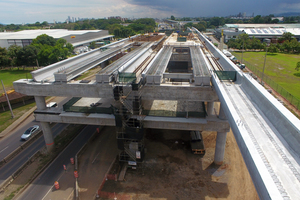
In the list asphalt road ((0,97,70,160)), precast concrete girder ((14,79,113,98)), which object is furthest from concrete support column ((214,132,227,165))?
asphalt road ((0,97,70,160))

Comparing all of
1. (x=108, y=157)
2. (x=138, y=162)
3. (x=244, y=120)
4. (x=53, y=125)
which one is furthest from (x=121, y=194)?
(x=53, y=125)

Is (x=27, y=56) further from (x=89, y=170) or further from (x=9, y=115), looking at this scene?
(x=89, y=170)

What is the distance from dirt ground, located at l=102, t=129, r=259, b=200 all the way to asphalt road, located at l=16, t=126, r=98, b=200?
5.93 metres

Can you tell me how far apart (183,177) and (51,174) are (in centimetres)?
1420

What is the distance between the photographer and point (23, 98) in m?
39.2

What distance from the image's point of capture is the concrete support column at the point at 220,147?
2048cm

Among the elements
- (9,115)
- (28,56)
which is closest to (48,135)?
(9,115)

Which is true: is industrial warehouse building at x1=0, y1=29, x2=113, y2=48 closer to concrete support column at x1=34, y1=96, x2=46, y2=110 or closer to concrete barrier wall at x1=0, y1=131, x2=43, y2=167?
concrete barrier wall at x1=0, y1=131, x2=43, y2=167

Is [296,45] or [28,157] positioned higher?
[296,45]

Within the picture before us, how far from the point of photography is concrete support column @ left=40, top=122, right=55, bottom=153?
2330 centimetres

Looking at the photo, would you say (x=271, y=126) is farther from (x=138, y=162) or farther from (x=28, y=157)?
(x=28, y=157)

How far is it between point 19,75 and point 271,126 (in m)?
66.4

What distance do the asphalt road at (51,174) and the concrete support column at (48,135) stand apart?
5.59 ft

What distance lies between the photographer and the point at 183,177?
64.9 feet
